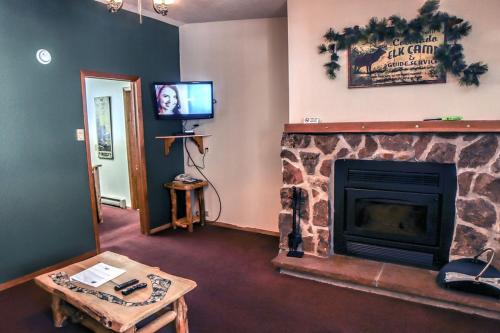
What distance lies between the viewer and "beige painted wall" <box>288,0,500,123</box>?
2582 mm

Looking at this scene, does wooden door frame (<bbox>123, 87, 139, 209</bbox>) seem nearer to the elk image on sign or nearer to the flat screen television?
the flat screen television

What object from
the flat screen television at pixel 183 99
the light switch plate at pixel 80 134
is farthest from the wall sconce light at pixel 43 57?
the flat screen television at pixel 183 99

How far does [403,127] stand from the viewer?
275cm

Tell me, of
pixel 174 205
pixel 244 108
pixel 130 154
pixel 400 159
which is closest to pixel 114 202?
pixel 130 154

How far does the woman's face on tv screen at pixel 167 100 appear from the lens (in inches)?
167

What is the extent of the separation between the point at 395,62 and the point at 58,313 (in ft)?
10.5

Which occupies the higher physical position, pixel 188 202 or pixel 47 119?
pixel 47 119

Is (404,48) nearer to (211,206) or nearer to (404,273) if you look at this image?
(404,273)

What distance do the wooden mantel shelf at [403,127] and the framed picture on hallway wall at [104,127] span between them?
138 inches

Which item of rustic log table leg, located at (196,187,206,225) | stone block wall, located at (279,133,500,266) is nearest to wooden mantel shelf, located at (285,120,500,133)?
stone block wall, located at (279,133,500,266)

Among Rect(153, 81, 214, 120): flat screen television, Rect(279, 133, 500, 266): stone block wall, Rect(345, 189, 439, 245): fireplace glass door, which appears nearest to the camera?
Rect(279, 133, 500, 266): stone block wall

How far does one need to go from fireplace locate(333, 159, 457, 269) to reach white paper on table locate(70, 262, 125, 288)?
1959 mm

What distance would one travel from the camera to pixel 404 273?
2.85 m

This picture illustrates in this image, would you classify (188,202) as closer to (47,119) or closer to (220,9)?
(47,119)
